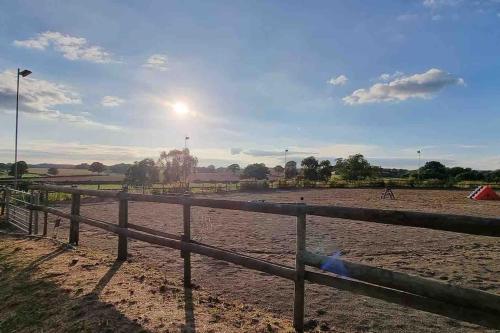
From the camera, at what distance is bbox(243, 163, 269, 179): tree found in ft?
363

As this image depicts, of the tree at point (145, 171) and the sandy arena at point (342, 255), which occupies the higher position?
the tree at point (145, 171)

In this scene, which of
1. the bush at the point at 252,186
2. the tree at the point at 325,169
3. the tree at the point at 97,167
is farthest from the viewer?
the tree at the point at 97,167

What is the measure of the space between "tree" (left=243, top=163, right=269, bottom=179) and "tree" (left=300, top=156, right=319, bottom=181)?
14.9 meters

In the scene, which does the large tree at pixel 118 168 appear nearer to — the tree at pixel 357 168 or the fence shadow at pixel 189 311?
the tree at pixel 357 168

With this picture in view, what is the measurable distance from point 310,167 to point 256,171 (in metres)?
20.8

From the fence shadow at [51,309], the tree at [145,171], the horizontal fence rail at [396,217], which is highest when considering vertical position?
the tree at [145,171]

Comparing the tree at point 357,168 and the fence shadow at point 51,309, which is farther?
the tree at point 357,168

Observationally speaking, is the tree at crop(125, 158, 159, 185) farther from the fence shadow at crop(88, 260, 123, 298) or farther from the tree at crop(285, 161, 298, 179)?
the tree at crop(285, 161, 298, 179)

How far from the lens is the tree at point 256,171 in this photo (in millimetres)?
110706

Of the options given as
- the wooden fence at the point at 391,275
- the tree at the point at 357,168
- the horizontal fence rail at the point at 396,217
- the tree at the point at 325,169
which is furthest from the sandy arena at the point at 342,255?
the tree at the point at 325,169

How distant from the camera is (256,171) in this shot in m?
112

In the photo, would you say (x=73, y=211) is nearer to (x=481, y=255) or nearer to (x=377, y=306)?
(x=377, y=306)

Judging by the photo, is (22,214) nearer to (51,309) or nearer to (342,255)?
(51,309)

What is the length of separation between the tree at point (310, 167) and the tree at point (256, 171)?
14.9 m
